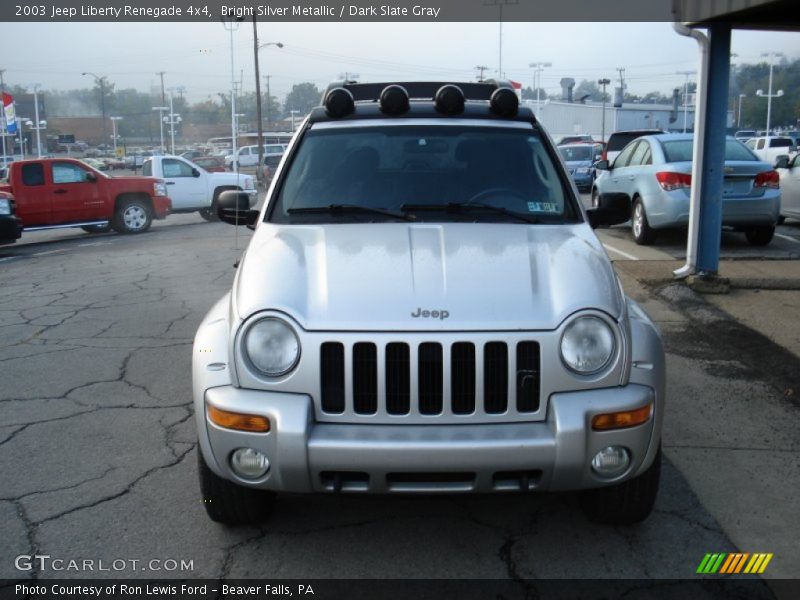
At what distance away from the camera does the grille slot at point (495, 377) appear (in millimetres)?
3154

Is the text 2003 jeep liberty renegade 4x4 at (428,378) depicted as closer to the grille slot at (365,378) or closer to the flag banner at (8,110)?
the grille slot at (365,378)

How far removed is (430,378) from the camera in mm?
Result: 3154

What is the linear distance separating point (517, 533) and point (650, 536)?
569 mm

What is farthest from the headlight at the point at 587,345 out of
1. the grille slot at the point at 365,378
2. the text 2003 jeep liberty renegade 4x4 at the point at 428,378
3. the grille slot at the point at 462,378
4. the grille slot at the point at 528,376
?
the grille slot at the point at 365,378

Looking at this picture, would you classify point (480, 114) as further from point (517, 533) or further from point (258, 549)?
point (258, 549)

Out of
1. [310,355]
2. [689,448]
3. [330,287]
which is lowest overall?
[689,448]

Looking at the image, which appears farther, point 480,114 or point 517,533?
point 480,114

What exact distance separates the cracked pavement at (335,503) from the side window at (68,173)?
1151cm

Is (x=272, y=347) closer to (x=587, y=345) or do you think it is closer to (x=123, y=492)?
(x=587, y=345)

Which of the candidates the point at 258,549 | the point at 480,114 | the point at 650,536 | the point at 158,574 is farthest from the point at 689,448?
the point at 158,574

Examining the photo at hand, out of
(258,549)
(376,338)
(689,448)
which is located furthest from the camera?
(689,448)

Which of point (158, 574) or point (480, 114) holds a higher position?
point (480, 114)

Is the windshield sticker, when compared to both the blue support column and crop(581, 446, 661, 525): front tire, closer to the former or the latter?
crop(581, 446, 661, 525): front tire

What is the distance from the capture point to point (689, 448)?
4.70 m
